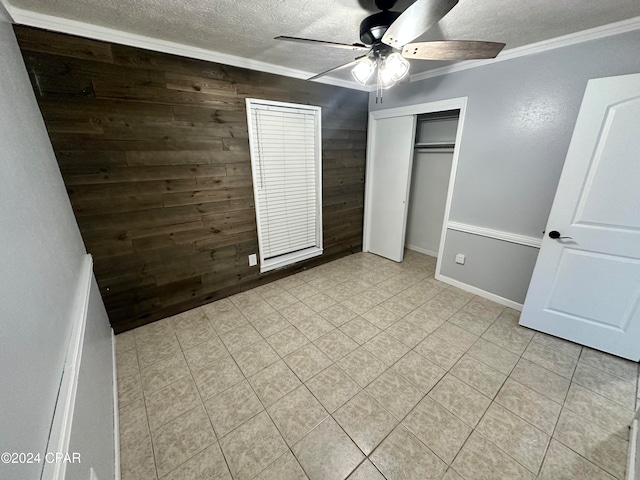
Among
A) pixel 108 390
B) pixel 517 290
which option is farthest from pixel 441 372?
pixel 108 390

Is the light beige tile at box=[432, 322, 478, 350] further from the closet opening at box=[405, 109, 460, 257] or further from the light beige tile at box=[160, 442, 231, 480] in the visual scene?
the light beige tile at box=[160, 442, 231, 480]

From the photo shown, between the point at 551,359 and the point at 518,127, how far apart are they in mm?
1944

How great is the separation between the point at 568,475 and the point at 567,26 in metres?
2.73

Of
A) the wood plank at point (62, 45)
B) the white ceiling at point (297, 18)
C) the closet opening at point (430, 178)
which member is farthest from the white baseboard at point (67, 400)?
the closet opening at point (430, 178)

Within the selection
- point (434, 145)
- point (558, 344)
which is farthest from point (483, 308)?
point (434, 145)

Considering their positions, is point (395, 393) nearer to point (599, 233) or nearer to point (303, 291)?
point (303, 291)

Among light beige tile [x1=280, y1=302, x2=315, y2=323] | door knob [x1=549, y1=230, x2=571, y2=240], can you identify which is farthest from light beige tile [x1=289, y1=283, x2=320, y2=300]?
door knob [x1=549, y1=230, x2=571, y2=240]

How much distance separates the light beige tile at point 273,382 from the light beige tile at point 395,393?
1.78 feet

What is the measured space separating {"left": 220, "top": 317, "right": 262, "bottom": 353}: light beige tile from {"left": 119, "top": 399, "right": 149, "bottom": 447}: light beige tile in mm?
637

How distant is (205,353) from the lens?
1981 millimetres

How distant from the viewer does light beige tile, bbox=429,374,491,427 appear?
1502mm

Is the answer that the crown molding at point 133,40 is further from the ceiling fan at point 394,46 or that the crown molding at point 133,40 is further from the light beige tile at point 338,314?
the light beige tile at point 338,314

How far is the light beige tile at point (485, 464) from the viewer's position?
1.22 metres

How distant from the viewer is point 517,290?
2.45m
